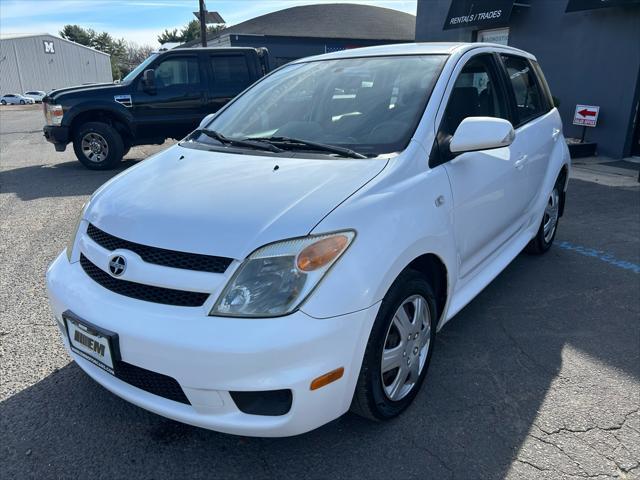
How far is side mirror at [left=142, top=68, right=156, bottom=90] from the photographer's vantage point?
28.1 feet

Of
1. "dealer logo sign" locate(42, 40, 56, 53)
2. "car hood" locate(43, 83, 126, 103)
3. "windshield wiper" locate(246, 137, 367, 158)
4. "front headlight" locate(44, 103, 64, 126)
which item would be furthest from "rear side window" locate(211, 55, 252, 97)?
"dealer logo sign" locate(42, 40, 56, 53)

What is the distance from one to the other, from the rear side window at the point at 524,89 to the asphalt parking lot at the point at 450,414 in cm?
137

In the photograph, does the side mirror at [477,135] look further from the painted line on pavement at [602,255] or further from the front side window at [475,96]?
the painted line on pavement at [602,255]

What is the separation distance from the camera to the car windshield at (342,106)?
8.79ft

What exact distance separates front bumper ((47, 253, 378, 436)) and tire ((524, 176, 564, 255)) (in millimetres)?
3017

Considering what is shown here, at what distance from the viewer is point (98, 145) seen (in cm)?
880

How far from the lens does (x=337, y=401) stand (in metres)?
1.99

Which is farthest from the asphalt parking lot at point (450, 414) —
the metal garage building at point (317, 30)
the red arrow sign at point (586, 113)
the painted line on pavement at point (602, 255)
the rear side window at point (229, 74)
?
the metal garage building at point (317, 30)

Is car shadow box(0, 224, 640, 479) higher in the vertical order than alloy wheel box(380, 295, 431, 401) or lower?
lower

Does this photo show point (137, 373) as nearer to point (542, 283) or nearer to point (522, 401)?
point (522, 401)

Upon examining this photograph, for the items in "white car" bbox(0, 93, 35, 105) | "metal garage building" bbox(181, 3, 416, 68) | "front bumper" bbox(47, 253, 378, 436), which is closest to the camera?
"front bumper" bbox(47, 253, 378, 436)

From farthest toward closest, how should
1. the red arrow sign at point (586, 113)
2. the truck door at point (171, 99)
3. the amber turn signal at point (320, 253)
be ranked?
1. the red arrow sign at point (586, 113)
2. the truck door at point (171, 99)
3. the amber turn signal at point (320, 253)

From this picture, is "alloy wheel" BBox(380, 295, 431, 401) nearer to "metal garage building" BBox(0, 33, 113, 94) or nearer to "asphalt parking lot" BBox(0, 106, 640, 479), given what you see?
"asphalt parking lot" BBox(0, 106, 640, 479)

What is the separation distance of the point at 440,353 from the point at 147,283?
5.98 feet
